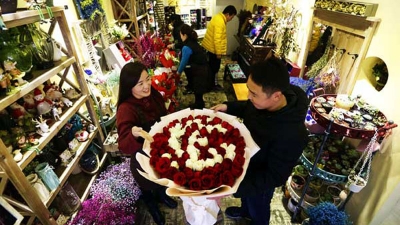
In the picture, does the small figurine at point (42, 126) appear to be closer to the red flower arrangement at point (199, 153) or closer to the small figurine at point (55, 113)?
the small figurine at point (55, 113)

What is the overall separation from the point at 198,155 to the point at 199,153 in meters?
0.01

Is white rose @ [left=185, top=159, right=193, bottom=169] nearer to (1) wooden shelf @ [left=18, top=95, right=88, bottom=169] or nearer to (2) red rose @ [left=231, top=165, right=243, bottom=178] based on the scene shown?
(2) red rose @ [left=231, top=165, right=243, bottom=178]

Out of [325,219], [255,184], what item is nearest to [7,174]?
[255,184]

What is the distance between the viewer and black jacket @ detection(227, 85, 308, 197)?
1.17 meters

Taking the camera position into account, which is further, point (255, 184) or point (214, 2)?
point (214, 2)

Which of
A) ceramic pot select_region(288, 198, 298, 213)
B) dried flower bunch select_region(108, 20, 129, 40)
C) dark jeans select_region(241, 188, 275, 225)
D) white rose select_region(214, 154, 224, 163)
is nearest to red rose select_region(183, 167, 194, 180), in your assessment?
white rose select_region(214, 154, 224, 163)

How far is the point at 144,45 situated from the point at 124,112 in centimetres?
199

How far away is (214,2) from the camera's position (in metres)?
6.11

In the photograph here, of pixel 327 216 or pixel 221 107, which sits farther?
pixel 327 216

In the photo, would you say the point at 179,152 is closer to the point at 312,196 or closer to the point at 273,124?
the point at 273,124

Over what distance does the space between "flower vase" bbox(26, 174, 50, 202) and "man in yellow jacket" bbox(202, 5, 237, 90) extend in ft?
11.9

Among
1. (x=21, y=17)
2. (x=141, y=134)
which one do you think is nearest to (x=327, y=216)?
(x=141, y=134)

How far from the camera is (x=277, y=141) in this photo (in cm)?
118

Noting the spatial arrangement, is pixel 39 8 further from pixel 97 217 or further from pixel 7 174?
pixel 97 217
